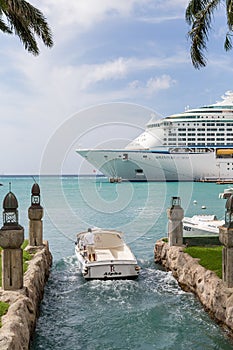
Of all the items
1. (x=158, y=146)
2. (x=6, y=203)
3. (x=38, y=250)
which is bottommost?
(x=38, y=250)

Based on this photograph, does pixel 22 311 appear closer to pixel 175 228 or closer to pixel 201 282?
pixel 201 282

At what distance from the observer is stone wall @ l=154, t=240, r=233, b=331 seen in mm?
9562

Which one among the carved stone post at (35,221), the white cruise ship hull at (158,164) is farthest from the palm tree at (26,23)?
the white cruise ship hull at (158,164)

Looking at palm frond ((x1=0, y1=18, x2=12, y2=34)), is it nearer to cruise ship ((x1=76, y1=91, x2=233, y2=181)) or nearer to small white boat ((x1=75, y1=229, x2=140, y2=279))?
small white boat ((x1=75, y1=229, x2=140, y2=279))

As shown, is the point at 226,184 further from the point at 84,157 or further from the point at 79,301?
the point at 79,301

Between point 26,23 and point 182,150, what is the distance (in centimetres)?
6942

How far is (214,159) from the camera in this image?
81.9 metres

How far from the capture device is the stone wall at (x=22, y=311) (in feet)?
22.6

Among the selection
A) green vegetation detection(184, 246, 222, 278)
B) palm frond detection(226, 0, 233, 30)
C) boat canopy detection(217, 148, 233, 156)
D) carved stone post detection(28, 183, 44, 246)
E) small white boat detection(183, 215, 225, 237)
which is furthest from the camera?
boat canopy detection(217, 148, 233, 156)

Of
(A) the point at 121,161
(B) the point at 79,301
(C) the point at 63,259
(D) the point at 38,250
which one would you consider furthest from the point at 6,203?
(A) the point at 121,161

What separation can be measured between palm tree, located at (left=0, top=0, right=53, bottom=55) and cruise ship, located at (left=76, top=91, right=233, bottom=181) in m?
64.8

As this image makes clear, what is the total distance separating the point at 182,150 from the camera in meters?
80.4

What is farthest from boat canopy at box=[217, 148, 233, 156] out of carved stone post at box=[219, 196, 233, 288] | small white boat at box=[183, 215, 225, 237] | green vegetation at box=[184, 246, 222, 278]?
carved stone post at box=[219, 196, 233, 288]

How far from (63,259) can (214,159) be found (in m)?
67.4
